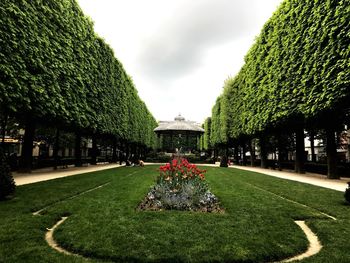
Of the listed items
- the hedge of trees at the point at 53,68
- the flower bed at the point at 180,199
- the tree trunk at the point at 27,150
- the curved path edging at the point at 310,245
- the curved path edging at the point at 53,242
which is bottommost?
the curved path edging at the point at 53,242

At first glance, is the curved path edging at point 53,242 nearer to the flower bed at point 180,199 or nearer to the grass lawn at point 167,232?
the grass lawn at point 167,232

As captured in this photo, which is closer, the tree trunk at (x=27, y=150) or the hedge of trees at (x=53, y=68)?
the hedge of trees at (x=53, y=68)

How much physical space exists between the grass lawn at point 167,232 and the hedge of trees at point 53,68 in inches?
286

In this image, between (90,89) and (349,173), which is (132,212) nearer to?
(90,89)

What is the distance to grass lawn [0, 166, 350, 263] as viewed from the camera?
3932 mm

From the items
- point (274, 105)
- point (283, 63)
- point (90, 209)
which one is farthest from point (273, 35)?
point (90, 209)

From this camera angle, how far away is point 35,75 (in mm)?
13438

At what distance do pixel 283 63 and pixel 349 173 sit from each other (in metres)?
9.81

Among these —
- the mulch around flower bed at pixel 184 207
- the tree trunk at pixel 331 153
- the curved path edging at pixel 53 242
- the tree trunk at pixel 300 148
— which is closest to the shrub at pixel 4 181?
the curved path edging at pixel 53 242

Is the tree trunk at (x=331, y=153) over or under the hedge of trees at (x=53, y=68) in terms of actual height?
under

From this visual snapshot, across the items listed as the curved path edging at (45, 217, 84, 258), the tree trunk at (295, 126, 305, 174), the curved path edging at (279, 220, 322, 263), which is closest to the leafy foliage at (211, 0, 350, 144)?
the tree trunk at (295, 126, 305, 174)

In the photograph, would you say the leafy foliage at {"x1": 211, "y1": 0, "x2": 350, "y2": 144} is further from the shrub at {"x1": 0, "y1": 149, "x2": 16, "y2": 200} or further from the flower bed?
the shrub at {"x1": 0, "y1": 149, "x2": 16, "y2": 200}

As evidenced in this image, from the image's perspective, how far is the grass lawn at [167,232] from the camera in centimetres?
393

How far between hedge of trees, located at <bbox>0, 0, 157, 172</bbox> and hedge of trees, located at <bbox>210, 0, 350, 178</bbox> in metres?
15.1
